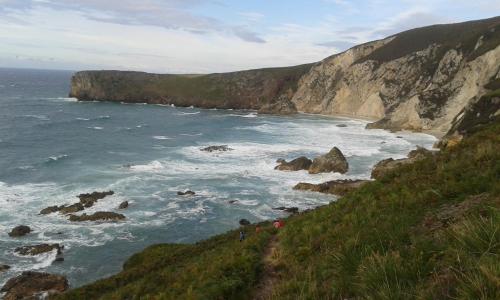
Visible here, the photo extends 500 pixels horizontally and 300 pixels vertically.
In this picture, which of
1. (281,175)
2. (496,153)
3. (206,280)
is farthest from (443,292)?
(281,175)

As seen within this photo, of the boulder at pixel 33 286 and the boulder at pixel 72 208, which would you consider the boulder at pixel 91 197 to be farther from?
the boulder at pixel 33 286

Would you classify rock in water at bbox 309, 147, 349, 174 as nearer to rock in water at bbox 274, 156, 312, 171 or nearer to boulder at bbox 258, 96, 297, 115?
rock in water at bbox 274, 156, 312, 171

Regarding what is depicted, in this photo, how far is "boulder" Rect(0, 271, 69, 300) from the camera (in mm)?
22672

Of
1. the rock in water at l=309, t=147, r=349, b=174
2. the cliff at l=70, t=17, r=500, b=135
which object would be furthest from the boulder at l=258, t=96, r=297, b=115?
the rock in water at l=309, t=147, r=349, b=174

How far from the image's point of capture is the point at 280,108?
11556 centimetres

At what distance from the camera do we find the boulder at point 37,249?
2838 cm

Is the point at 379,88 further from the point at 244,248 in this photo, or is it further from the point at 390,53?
the point at 244,248

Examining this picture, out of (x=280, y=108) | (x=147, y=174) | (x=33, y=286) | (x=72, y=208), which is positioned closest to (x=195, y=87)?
(x=280, y=108)

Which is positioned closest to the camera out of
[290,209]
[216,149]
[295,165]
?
[290,209]

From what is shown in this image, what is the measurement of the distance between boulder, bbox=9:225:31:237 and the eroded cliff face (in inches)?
2200

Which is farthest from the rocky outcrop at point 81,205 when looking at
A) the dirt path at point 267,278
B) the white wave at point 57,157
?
the dirt path at point 267,278

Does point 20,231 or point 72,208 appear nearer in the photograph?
point 20,231

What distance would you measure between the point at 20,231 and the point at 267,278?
26.2 metres

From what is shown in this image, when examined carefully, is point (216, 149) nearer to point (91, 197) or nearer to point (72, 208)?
point (91, 197)
